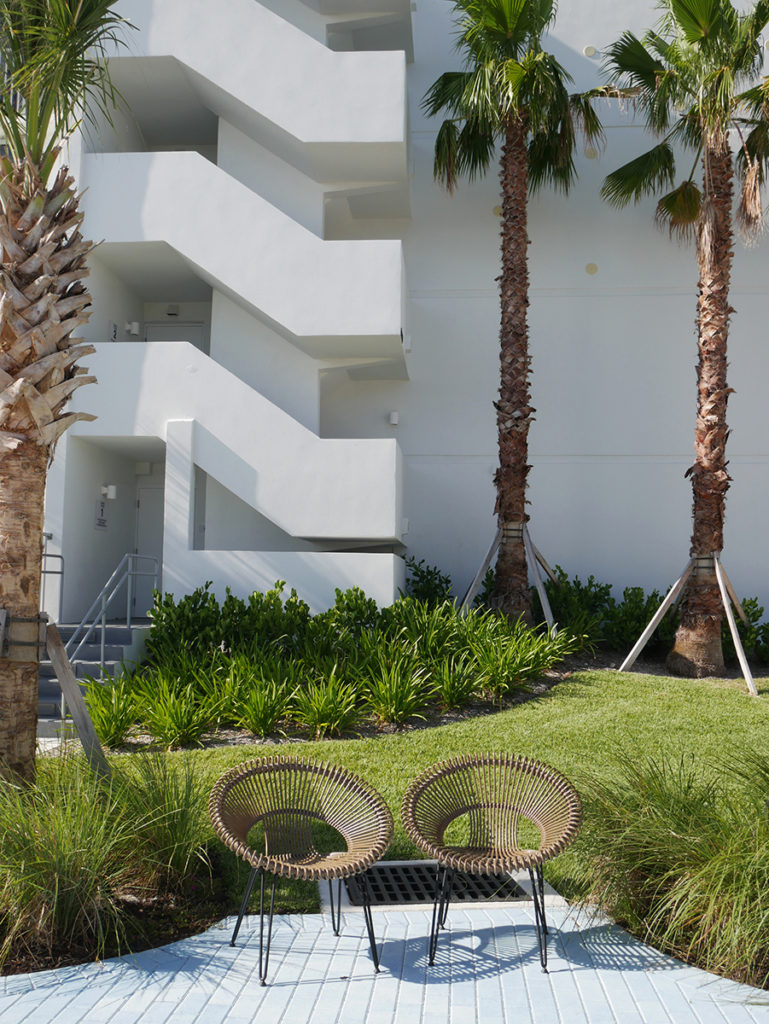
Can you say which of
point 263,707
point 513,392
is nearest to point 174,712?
point 263,707

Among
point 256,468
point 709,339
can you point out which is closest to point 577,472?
point 709,339

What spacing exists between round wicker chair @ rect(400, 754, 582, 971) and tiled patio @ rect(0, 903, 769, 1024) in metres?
0.24

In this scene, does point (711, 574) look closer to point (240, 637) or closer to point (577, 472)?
point (577, 472)

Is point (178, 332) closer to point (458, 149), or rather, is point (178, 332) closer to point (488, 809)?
point (458, 149)

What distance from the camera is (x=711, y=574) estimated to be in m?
11.0

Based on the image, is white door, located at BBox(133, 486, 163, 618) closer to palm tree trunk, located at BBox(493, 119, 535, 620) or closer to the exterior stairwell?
the exterior stairwell

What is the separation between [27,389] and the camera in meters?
5.06

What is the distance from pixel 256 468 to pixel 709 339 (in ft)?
20.5

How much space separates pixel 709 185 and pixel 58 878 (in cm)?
1129

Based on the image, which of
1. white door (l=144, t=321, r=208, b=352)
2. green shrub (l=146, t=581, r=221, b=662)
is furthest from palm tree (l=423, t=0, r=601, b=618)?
white door (l=144, t=321, r=208, b=352)

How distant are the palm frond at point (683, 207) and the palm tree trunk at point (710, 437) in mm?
1528

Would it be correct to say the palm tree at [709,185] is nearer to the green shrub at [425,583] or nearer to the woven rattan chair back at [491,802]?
the green shrub at [425,583]

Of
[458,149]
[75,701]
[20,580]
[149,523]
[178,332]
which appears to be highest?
[458,149]

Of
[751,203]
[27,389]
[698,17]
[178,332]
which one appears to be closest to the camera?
[27,389]
